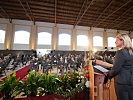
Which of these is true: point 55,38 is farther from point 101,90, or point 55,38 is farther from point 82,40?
point 101,90

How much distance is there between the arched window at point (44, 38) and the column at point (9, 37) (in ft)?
9.20

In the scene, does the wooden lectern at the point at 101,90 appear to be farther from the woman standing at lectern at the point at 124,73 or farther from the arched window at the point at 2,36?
the arched window at the point at 2,36

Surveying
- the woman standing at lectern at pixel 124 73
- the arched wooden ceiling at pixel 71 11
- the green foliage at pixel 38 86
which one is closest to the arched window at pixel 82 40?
the arched wooden ceiling at pixel 71 11

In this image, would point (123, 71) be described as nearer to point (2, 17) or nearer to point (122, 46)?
point (122, 46)

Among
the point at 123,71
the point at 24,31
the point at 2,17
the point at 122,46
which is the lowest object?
the point at 123,71

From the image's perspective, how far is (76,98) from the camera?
2779 mm

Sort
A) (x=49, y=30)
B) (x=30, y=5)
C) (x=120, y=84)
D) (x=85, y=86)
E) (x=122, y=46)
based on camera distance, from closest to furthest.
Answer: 1. (x=120, y=84)
2. (x=122, y=46)
3. (x=85, y=86)
4. (x=30, y=5)
5. (x=49, y=30)

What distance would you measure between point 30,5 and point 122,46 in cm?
1085

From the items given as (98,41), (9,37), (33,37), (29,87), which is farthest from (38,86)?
(98,41)

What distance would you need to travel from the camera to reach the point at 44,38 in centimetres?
1521

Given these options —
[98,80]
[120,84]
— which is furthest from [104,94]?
[120,84]

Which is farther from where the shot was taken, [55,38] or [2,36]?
[55,38]

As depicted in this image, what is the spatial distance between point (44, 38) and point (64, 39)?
2.30 metres

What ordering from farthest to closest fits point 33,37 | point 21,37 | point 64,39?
1. point 64,39
2. point 33,37
3. point 21,37
